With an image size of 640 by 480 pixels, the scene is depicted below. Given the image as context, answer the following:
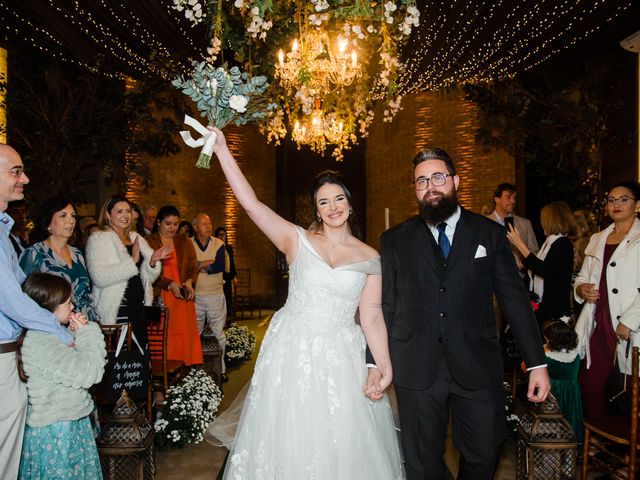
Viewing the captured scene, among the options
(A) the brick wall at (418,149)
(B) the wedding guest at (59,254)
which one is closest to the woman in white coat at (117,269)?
(B) the wedding guest at (59,254)

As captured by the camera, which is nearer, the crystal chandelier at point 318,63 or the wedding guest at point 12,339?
the wedding guest at point 12,339

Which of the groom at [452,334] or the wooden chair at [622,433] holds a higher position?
the groom at [452,334]

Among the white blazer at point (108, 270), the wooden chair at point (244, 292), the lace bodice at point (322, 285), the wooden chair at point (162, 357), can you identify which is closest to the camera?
the lace bodice at point (322, 285)

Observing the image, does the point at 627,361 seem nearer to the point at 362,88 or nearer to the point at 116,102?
the point at 362,88

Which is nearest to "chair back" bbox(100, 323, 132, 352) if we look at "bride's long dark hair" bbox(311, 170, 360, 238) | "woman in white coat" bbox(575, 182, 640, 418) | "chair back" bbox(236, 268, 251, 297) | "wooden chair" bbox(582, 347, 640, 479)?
"bride's long dark hair" bbox(311, 170, 360, 238)

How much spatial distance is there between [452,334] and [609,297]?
179 centimetres

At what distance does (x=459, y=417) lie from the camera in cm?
257

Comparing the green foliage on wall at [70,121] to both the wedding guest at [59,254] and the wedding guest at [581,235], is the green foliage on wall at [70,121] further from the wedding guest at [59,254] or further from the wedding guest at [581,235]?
the wedding guest at [581,235]

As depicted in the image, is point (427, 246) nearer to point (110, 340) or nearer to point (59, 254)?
point (110, 340)

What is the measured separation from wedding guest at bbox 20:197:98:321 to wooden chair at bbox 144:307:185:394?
25.2 inches

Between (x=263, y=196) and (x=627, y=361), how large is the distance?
8.99m

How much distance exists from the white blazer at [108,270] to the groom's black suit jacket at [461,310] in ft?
8.19

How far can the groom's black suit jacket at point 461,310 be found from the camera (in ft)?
8.30

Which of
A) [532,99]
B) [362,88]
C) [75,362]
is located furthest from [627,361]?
[532,99]
